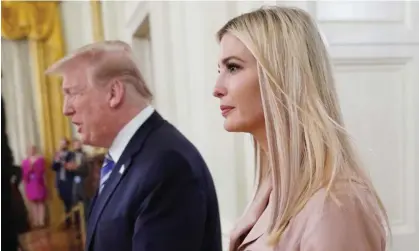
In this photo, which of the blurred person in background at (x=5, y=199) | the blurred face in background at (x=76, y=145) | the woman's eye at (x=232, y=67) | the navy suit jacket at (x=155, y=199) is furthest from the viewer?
the blurred face in background at (x=76, y=145)

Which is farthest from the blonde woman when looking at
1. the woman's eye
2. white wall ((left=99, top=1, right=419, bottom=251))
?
white wall ((left=99, top=1, right=419, bottom=251))

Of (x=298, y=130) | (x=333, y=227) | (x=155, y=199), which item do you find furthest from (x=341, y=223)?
(x=155, y=199)

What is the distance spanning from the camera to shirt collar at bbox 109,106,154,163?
105cm

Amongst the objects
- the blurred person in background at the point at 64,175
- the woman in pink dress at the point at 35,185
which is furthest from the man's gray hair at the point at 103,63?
the blurred person in background at the point at 64,175

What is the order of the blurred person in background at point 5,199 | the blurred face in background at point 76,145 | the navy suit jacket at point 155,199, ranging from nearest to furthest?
1. the navy suit jacket at point 155,199
2. the blurred person in background at point 5,199
3. the blurred face in background at point 76,145

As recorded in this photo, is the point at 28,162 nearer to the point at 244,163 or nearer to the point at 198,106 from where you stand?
the point at 198,106

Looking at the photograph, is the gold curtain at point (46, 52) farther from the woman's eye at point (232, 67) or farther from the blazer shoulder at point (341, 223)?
the blazer shoulder at point (341, 223)

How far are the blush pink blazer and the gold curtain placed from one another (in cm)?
231

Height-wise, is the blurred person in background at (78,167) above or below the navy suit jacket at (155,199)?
below

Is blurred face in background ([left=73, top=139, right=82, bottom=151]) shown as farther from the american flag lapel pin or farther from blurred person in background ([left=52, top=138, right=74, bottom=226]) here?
the american flag lapel pin

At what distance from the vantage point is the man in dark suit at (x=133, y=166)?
952 mm

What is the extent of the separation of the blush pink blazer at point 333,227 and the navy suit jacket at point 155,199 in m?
→ 0.33

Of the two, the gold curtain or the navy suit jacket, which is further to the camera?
the gold curtain

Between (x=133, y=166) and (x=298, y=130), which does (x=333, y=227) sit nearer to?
(x=298, y=130)
